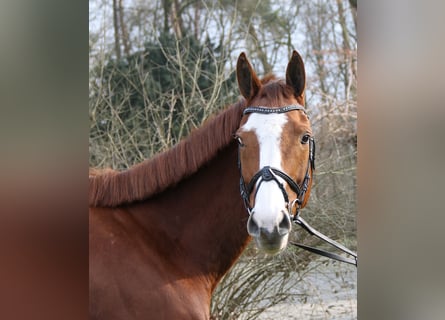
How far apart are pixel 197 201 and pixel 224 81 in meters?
2.34

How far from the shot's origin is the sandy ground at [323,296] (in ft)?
14.4

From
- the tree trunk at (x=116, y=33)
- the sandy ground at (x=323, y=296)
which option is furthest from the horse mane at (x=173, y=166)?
the tree trunk at (x=116, y=33)

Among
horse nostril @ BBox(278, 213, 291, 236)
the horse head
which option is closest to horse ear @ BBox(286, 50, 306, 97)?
the horse head

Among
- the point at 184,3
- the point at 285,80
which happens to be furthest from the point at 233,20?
the point at 285,80

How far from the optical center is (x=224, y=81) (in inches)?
180

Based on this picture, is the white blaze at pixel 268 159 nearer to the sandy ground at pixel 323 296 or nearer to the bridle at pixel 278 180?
the bridle at pixel 278 180

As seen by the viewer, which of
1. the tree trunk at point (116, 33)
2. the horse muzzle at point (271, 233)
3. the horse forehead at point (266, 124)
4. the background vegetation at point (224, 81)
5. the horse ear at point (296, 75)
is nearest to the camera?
the horse muzzle at point (271, 233)

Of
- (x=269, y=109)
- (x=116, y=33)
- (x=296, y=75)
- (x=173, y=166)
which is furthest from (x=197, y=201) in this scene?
(x=116, y=33)

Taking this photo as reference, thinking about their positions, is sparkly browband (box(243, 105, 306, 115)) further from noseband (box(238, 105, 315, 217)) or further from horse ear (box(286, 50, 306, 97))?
horse ear (box(286, 50, 306, 97))

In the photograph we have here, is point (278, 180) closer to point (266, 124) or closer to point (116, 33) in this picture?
point (266, 124)

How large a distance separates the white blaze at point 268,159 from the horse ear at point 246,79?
0.18 metres

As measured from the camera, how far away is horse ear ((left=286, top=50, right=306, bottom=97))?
2.34 meters
